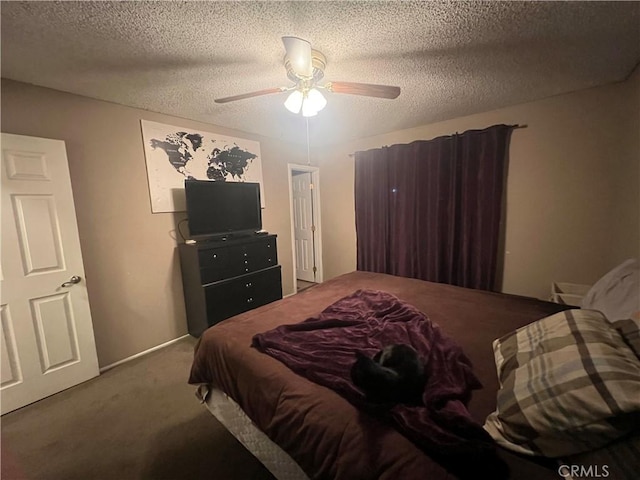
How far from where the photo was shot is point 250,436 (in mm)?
1373

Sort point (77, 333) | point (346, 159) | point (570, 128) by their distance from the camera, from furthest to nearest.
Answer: point (346, 159), point (570, 128), point (77, 333)

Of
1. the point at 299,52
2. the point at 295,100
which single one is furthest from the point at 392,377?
the point at 295,100

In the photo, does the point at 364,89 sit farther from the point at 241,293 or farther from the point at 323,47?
the point at 241,293

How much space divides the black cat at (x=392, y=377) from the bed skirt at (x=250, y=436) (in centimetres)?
53

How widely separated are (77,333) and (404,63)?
335 cm

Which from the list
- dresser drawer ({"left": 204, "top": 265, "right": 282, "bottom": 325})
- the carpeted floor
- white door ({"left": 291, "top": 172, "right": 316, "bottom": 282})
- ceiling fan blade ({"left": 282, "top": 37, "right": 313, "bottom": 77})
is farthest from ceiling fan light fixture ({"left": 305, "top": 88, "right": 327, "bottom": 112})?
white door ({"left": 291, "top": 172, "right": 316, "bottom": 282})

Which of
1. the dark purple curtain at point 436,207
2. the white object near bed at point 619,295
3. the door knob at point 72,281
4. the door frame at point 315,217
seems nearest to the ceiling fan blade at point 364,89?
the white object near bed at point 619,295

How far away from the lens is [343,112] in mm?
2842

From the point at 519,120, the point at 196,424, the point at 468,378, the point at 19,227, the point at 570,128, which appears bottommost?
the point at 196,424

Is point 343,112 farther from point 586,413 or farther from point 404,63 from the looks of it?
point 586,413

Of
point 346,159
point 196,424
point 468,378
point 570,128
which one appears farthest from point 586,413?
point 346,159

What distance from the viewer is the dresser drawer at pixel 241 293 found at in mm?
2744

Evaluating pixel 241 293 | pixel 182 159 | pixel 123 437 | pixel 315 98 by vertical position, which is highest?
pixel 315 98

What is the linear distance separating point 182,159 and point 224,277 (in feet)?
4.50
